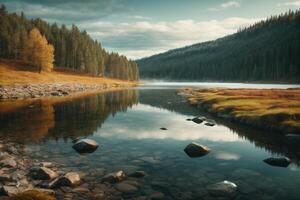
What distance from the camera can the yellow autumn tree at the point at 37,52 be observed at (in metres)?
112

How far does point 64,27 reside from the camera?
169m

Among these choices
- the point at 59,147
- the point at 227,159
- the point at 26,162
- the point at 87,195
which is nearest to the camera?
the point at 87,195

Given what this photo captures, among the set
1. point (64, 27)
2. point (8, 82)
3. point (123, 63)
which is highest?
point (64, 27)

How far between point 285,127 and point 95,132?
20724 millimetres

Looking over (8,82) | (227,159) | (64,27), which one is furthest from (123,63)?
(227,159)

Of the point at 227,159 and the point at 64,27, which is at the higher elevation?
the point at 64,27

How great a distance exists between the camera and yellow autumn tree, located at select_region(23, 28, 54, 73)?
11238cm

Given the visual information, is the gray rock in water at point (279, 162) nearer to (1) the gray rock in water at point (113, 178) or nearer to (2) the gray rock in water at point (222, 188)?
(2) the gray rock in water at point (222, 188)

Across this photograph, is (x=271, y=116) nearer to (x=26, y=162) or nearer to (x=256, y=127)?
(x=256, y=127)

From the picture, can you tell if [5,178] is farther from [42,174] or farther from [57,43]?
[57,43]

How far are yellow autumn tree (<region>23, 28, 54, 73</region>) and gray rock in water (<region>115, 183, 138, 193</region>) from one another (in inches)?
4104

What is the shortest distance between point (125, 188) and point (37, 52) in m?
108

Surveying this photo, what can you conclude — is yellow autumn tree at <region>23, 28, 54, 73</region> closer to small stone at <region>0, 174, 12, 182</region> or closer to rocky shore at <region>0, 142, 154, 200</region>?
rocky shore at <region>0, 142, 154, 200</region>

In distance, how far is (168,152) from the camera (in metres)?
24.7
